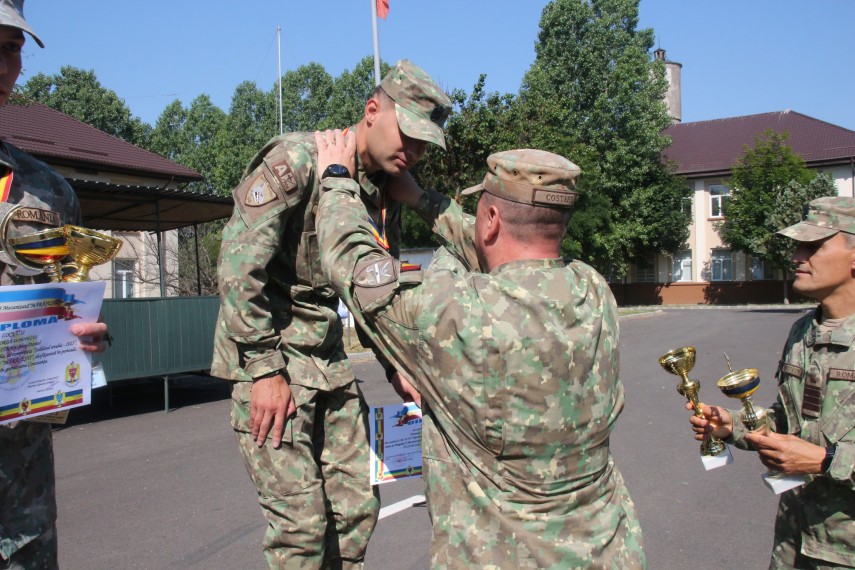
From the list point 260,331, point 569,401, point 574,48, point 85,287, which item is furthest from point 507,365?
point 574,48

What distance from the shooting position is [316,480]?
2.76 meters

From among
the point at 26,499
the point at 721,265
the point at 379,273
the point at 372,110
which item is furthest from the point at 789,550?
the point at 721,265

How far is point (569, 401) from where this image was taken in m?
2.08

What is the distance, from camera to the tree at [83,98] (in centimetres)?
5278

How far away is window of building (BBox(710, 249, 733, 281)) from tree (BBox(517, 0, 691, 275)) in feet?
6.40

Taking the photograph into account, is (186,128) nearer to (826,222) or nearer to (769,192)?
(769,192)

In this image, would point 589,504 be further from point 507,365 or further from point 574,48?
point 574,48

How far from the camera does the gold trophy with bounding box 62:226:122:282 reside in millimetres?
2379

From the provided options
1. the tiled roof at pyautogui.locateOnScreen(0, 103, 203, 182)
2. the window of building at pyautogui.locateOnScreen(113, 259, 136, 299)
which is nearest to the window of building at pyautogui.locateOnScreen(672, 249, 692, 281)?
A: the tiled roof at pyautogui.locateOnScreen(0, 103, 203, 182)

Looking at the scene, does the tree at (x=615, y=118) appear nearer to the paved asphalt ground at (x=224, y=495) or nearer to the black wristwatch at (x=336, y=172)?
the paved asphalt ground at (x=224, y=495)

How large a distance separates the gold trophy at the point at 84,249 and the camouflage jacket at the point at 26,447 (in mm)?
168

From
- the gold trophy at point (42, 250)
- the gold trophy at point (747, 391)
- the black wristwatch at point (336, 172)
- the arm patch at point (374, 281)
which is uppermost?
the black wristwatch at point (336, 172)

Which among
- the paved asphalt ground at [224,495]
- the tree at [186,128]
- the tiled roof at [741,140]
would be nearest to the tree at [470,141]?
the paved asphalt ground at [224,495]

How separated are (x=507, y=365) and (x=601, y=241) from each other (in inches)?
1360
